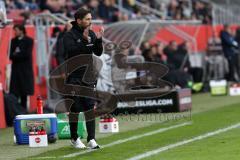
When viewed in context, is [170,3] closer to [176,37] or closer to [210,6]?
[210,6]

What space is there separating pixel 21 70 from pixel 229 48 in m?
11.9

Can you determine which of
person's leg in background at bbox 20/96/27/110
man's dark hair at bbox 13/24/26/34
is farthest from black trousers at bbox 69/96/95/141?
person's leg in background at bbox 20/96/27/110

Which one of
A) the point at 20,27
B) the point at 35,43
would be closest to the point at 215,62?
the point at 35,43

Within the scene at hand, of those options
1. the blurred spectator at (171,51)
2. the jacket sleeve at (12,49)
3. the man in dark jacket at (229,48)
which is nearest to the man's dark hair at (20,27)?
the jacket sleeve at (12,49)

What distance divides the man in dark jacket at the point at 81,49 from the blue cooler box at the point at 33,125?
36.5 inches

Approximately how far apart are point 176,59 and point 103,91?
282 inches

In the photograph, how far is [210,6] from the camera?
1348 inches

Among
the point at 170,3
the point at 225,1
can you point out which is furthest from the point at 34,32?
the point at 225,1

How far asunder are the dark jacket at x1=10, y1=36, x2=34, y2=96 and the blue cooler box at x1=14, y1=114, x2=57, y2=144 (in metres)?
5.49

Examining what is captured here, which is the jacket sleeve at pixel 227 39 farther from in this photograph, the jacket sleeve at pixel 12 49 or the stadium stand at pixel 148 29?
the jacket sleeve at pixel 12 49

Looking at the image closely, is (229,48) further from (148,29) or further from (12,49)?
(12,49)

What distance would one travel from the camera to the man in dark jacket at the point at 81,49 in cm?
1196

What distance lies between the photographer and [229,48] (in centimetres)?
2923

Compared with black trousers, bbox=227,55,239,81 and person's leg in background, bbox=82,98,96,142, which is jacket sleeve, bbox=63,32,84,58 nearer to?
person's leg in background, bbox=82,98,96,142
